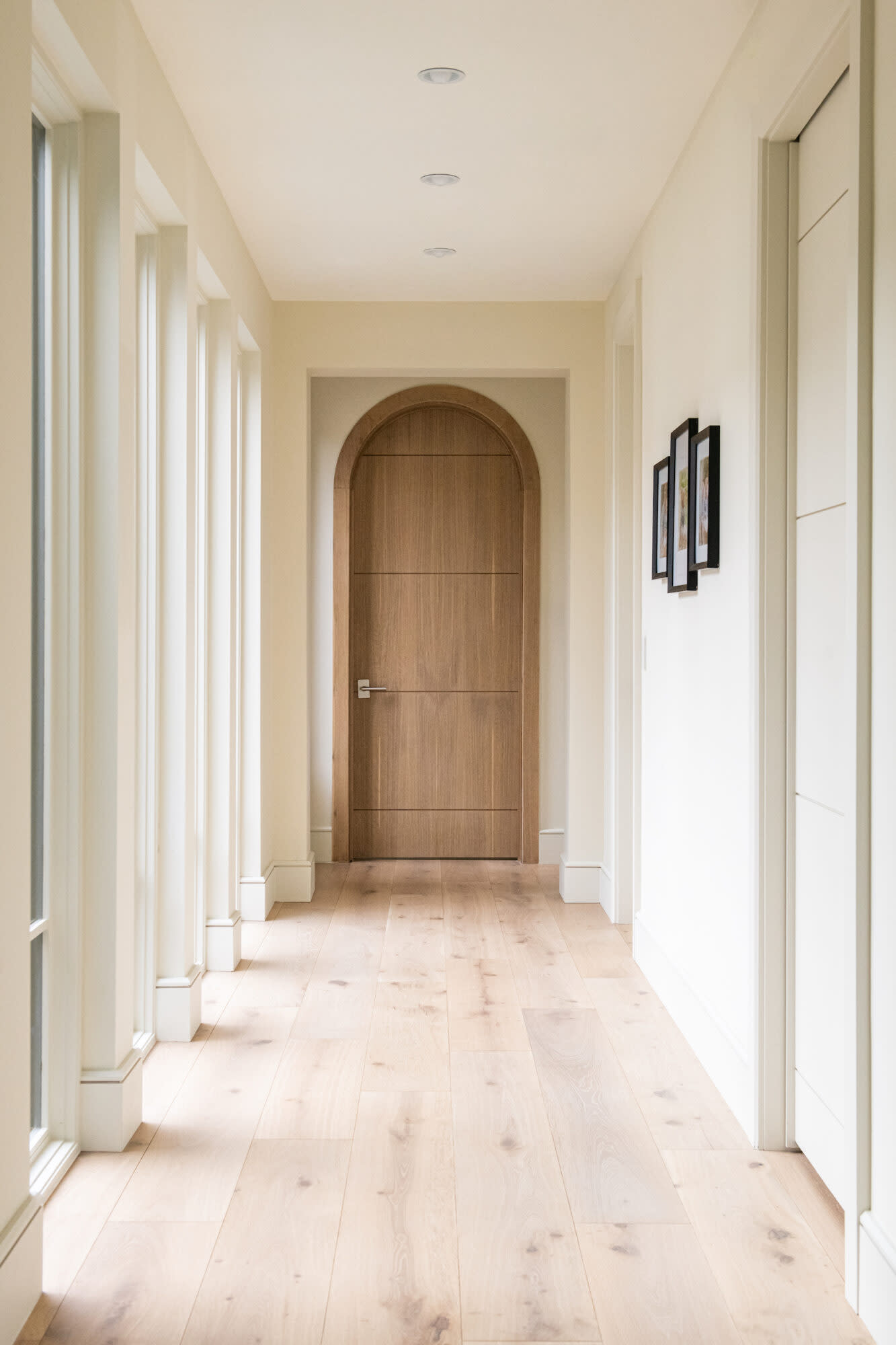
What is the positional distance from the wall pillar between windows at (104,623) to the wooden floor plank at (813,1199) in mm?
1431

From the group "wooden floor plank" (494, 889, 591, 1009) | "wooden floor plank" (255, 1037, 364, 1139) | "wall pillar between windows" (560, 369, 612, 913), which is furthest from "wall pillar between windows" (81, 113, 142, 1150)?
"wall pillar between windows" (560, 369, 612, 913)

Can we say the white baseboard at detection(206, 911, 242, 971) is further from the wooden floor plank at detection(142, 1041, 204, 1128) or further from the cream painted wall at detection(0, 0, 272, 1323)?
the cream painted wall at detection(0, 0, 272, 1323)

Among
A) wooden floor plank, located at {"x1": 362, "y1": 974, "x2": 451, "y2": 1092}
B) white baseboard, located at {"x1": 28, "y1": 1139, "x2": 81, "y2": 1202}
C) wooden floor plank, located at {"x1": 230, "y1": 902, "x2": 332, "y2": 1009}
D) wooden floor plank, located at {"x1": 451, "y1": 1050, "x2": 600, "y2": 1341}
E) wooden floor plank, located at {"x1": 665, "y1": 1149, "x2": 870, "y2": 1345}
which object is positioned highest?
white baseboard, located at {"x1": 28, "y1": 1139, "x2": 81, "y2": 1202}

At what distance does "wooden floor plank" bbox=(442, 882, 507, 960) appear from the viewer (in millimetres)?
4195

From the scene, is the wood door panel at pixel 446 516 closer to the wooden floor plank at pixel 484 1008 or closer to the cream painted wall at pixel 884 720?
the wooden floor plank at pixel 484 1008

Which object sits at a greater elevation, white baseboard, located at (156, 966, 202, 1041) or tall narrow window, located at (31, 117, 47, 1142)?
tall narrow window, located at (31, 117, 47, 1142)

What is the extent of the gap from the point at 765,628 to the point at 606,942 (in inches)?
82.6

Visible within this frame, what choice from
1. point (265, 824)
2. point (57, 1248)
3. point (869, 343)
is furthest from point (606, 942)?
point (869, 343)

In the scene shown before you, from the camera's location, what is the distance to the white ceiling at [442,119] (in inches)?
107

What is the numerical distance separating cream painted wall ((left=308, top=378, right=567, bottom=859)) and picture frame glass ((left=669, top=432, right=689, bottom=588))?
2152 mm

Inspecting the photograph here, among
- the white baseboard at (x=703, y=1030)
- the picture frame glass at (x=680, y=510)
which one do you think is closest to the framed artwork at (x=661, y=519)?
the picture frame glass at (x=680, y=510)

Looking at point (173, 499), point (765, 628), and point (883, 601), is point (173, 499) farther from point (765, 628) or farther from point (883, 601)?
point (883, 601)

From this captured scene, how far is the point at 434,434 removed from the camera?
5680 millimetres

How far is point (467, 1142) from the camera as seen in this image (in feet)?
8.40
